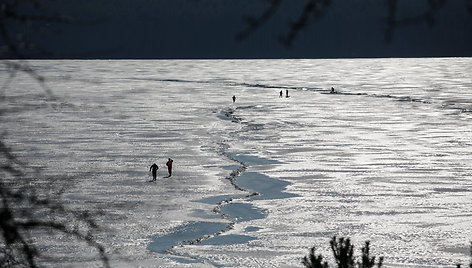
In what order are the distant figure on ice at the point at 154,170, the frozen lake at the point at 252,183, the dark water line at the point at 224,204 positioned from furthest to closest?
the distant figure on ice at the point at 154,170, the frozen lake at the point at 252,183, the dark water line at the point at 224,204

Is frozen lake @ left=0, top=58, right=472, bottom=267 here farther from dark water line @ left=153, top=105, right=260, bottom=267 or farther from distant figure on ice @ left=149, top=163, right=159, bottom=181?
distant figure on ice @ left=149, top=163, right=159, bottom=181

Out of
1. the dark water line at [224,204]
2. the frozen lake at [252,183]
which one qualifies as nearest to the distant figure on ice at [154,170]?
the frozen lake at [252,183]

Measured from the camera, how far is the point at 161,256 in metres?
16.4

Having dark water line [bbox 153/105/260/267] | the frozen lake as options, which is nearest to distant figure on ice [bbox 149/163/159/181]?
the frozen lake

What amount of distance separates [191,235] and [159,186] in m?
7.18

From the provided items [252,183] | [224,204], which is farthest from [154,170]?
[224,204]

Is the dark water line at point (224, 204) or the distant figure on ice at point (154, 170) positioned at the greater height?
the distant figure on ice at point (154, 170)

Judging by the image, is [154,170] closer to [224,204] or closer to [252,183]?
[252,183]

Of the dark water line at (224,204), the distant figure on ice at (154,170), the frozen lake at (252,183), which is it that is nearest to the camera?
the dark water line at (224,204)

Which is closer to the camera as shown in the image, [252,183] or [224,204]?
[224,204]

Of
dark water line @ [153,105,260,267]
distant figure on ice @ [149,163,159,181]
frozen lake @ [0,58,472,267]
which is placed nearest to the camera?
dark water line @ [153,105,260,267]

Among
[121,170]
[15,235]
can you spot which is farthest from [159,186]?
[15,235]

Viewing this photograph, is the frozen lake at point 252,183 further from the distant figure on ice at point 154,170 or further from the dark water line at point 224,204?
the distant figure on ice at point 154,170

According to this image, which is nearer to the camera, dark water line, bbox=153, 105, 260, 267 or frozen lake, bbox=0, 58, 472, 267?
dark water line, bbox=153, 105, 260, 267
